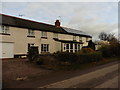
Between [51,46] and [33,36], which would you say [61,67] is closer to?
[33,36]

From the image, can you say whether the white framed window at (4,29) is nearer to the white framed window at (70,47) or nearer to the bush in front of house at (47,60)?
the bush in front of house at (47,60)

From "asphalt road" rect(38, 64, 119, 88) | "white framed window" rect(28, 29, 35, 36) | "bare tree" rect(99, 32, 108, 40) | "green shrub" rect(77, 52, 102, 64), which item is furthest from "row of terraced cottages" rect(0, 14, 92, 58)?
"bare tree" rect(99, 32, 108, 40)

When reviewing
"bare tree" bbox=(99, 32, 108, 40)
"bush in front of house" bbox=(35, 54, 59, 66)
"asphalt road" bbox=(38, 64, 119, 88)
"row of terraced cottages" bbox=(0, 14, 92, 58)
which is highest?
"bare tree" bbox=(99, 32, 108, 40)

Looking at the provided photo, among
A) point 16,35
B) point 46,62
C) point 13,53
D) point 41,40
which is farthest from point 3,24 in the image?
point 46,62

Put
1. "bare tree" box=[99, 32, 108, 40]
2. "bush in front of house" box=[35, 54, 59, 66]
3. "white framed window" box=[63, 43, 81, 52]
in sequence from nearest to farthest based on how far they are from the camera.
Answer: "bush in front of house" box=[35, 54, 59, 66]
"white framed window" box=[63, 43, 81, 52]
"bare tree" box=[99, 32, 108, 40]

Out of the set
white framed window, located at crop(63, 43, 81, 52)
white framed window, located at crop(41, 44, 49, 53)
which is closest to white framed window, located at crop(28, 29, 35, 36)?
white framed window, located at crop(41, 44, 49, 53)

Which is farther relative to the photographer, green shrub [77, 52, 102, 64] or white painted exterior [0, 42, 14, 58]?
white painted exterior [0, 42, 14, 58]

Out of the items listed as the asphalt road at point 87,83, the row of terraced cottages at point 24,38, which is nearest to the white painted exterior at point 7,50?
the row of terraced cottages at point 24,38

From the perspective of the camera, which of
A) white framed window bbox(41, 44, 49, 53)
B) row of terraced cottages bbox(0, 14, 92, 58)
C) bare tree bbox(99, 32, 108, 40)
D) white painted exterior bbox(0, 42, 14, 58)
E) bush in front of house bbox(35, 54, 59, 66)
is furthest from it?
bare tree bbox(99, 32, 108, 40)

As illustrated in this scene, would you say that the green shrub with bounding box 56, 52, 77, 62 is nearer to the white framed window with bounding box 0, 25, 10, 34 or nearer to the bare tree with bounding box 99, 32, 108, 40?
the white framed window with bounding box 0, 25, 10, 34

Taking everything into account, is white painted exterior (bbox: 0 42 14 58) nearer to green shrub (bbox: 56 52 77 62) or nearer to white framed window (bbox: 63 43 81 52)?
green shrub (bbox: 56 52 77 62)

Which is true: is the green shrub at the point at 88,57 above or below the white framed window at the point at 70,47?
below

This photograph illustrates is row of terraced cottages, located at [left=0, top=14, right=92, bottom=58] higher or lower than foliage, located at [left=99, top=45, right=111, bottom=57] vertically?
higher

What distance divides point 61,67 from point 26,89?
790cm
